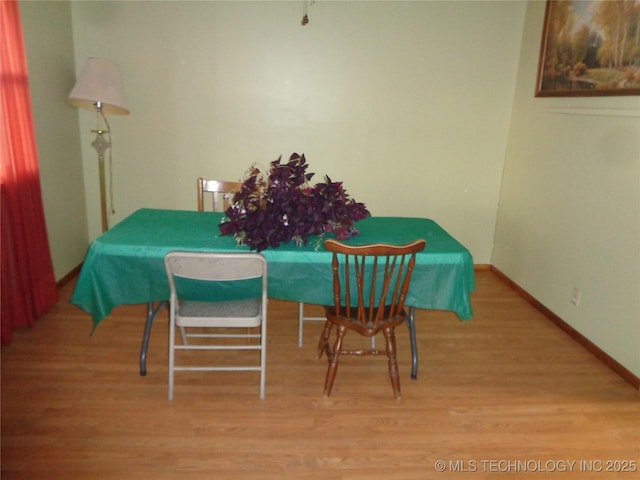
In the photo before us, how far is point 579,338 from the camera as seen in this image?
3109mm

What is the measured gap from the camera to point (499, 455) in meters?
2.07

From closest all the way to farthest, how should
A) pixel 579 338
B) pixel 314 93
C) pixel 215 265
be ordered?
pixel 215 265 → pixel 579 338 → pixel 314 93

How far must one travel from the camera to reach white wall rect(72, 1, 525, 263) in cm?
379

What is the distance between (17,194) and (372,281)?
2187 millimetres

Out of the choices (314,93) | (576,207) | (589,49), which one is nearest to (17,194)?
(314,93)

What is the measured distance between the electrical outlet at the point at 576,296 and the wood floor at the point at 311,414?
28 cm

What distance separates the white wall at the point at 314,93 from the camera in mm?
3791

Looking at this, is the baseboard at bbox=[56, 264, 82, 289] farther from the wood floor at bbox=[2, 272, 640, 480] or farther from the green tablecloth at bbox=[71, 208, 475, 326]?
the green tablecloth at bbox=[71, 208, 475, 326]

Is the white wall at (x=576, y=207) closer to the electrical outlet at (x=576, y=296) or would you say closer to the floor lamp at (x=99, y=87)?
the electrical outlet at (x=576, y=296)

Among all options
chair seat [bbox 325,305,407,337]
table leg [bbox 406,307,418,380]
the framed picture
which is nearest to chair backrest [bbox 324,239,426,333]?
chair seat [bbox 325,305,407,337]

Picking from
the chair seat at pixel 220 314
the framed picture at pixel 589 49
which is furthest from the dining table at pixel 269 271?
the framed picture at pixel 589 49

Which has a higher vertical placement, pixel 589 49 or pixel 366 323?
pixel 589 49

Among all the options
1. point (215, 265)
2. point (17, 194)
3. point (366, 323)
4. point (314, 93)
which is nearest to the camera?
point (215, 265)

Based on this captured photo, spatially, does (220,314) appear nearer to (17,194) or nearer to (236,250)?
(236,250)
